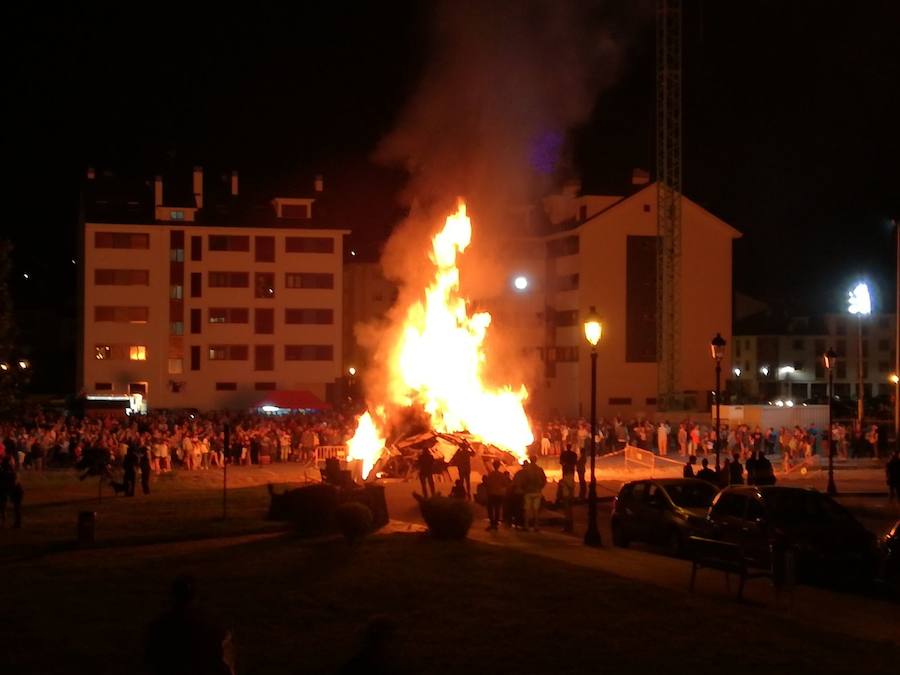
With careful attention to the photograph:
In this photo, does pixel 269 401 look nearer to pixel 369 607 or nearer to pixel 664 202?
pixel 664 202

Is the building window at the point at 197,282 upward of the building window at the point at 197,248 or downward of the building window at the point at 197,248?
downward

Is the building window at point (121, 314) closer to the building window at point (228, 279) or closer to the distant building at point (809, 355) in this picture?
the building window at point (228, 279)

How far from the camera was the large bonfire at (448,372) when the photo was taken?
3700cm

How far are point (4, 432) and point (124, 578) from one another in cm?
2385

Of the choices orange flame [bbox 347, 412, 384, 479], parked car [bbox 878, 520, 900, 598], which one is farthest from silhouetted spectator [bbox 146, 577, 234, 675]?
orange flame [bbox 347, 412, 384, 479]

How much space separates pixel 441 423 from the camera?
37.0 meters

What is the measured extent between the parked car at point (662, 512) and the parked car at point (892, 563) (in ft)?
11.5

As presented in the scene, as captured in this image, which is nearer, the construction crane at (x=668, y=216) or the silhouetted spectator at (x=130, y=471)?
the silhouetted spectator at (x=130, y=471)

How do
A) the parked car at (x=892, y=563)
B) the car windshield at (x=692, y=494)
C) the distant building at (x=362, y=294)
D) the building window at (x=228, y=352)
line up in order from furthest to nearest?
the distant building at (x=362, y=294) < the building window at (x=228, y=352) < the car windshield at (x=692, y=494) < the parked car at (x=892, y=563)

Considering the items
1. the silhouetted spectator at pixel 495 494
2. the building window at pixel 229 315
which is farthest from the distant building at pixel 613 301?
the silhouetted spectator at pixel 495 494

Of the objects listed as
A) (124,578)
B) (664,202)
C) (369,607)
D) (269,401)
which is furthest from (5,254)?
(369,607)

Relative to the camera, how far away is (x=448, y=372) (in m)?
38.4

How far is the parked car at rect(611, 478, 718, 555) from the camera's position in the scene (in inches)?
742

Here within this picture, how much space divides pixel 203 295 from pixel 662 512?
5163cm
